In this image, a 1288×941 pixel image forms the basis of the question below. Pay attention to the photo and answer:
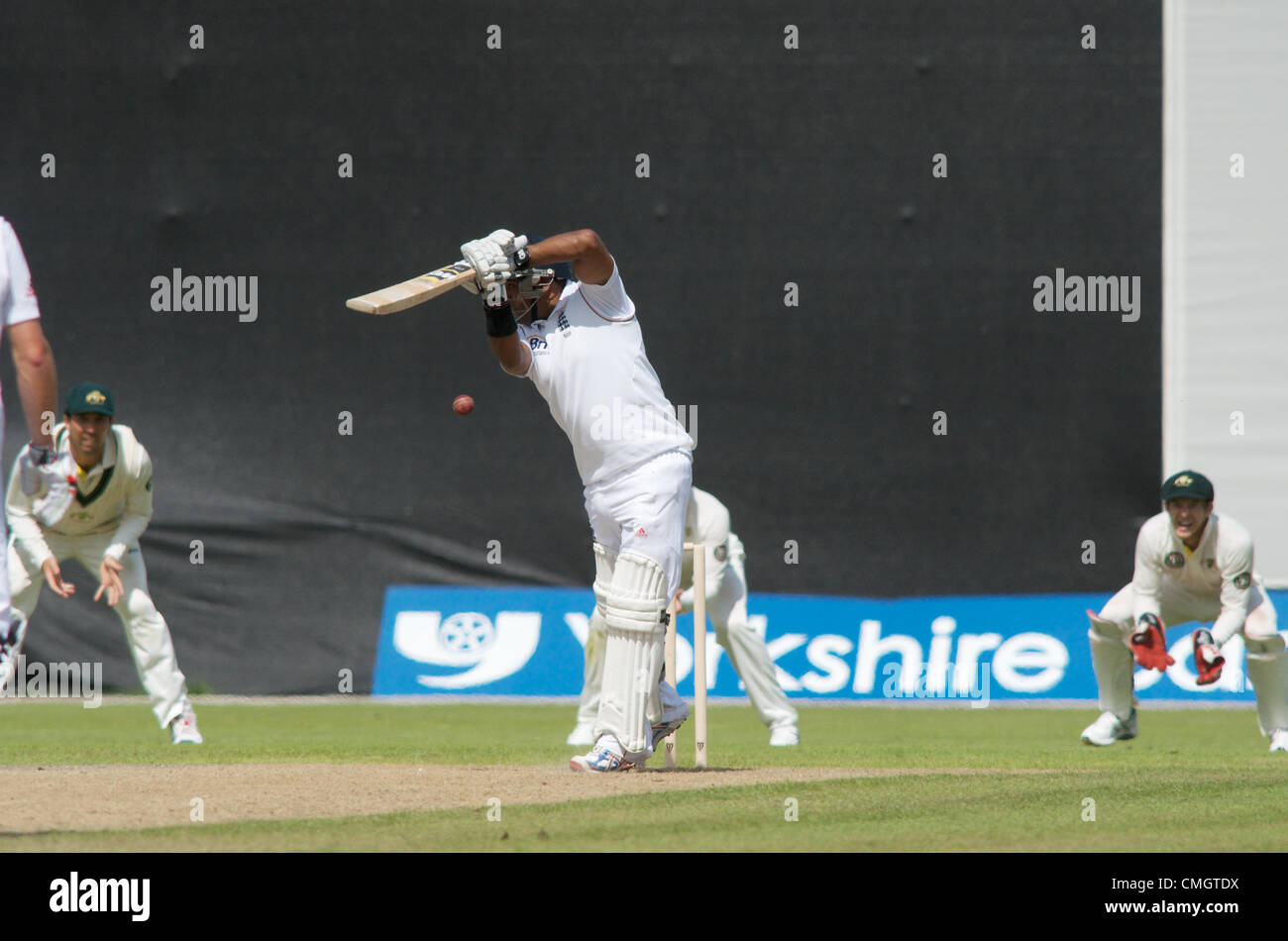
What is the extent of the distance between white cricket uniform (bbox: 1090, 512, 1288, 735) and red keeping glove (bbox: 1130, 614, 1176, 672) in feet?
0.42

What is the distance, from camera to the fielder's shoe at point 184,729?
8.30m

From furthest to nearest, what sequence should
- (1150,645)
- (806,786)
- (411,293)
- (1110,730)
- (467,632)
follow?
(467,632) → (1110,730) → (1150,645) → (806,786) → (411,293)

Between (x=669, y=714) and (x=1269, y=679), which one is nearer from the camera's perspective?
(x=669, y=714)

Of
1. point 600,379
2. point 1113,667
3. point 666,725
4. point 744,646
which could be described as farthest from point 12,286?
point 1113,667

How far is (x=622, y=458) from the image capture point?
580 centimetres

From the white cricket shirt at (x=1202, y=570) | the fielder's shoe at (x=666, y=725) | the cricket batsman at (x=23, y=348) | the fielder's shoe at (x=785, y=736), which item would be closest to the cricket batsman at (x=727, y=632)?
the fielder's shoe at (x=785, y=736)

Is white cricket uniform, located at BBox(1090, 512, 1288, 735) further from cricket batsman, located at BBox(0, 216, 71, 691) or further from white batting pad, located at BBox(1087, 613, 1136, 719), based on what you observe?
cricket batsman, located at BBox(0, 216, 71, 691)

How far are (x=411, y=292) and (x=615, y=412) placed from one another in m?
0.91

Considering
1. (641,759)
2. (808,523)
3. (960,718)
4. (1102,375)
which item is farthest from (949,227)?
(641,759)

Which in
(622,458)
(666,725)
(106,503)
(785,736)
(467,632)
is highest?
(622,458)

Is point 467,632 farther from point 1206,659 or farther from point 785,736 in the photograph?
point 1206,659

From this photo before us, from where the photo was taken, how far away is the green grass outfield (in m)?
4.38

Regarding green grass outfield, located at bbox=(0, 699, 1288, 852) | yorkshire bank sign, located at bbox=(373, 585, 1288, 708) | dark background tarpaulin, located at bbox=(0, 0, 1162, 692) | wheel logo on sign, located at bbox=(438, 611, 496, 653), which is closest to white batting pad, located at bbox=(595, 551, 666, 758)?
green grass outfield, located at bbox=(0, 699, 1288, 852)

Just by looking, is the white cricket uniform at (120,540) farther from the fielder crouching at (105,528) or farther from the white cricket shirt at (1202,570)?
the white cricket shirt at (1202,570)
